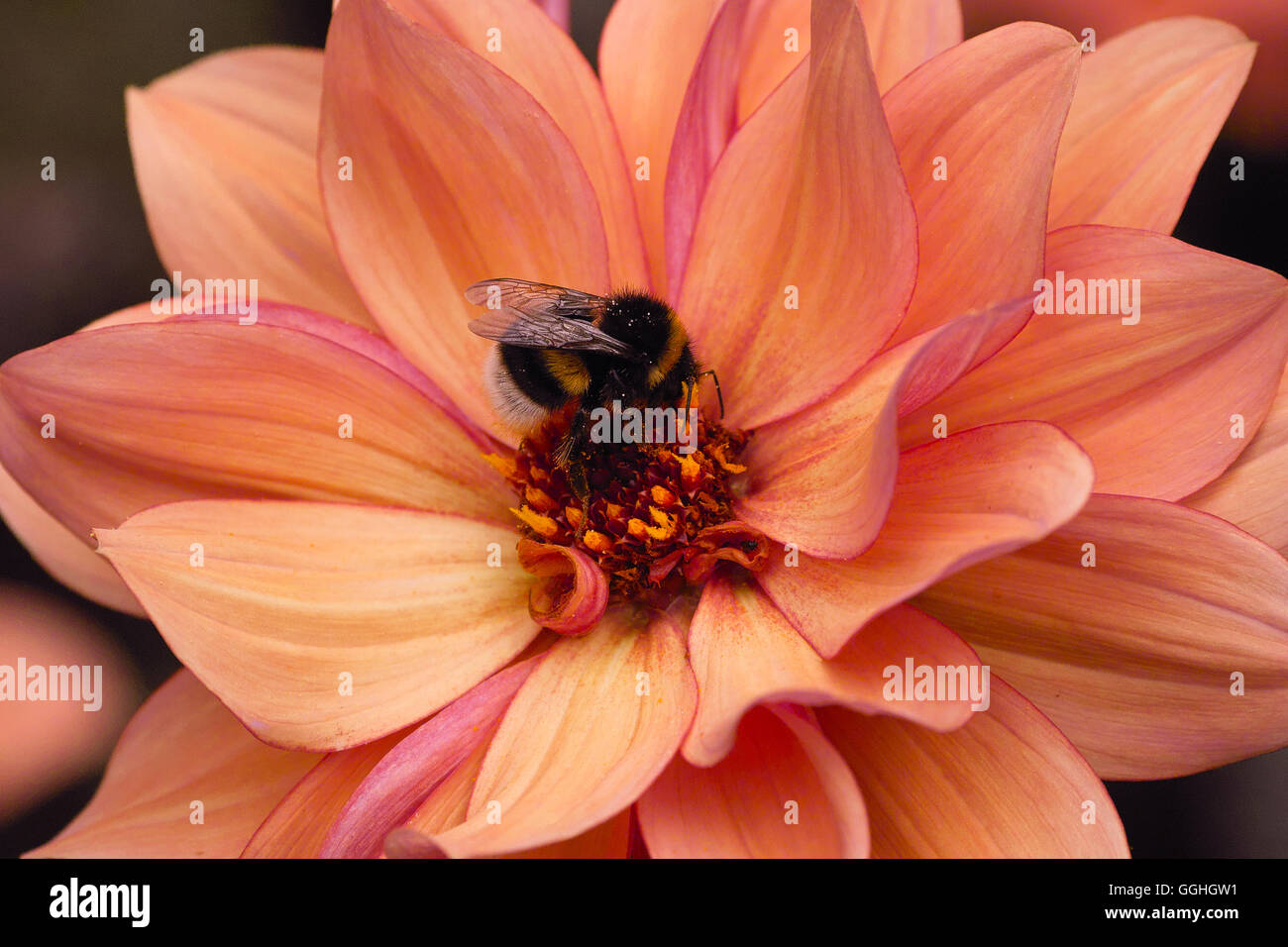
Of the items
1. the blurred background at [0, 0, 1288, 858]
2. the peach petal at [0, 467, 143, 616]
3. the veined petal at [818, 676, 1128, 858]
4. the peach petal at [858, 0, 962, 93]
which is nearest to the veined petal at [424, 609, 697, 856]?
the veined petal at [818, 676, 1128, 858]

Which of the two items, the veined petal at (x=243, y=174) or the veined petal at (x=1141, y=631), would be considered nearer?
the veined petal at (x=1141, y=631)

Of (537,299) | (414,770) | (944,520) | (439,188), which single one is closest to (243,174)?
(439,188)

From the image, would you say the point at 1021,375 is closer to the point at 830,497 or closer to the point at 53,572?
the point at 830,497

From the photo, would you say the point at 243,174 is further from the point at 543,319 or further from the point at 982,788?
the point at 982,788

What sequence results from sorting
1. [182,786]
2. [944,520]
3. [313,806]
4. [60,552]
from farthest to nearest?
[60,552], [182,786], [313,806], [944,520]

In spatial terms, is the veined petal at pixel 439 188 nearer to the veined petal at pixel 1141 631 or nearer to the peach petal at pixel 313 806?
the peach petal at pixel 313 806

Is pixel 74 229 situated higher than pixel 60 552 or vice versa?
pixel 74 229

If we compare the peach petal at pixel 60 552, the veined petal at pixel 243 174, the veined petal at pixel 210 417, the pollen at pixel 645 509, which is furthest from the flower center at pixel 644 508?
the peach petal at pixel 60 552
